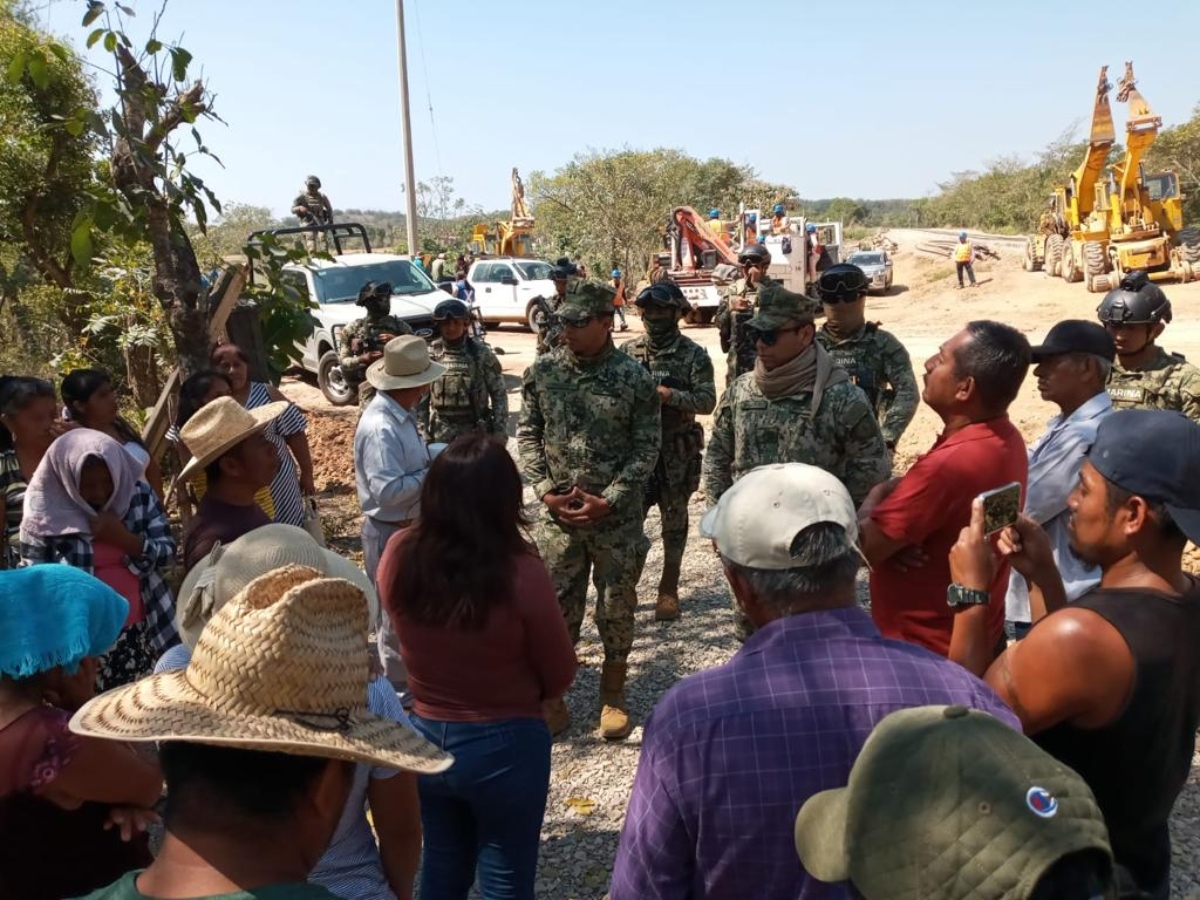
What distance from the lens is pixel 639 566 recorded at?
163 inches

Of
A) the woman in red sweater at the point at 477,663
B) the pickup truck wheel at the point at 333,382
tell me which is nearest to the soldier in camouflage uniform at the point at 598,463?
the woman in red sweater at the point at 477,663

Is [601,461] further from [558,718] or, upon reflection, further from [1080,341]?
[1080,341]

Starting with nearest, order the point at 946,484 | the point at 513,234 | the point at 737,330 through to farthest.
→ the point at 946,484, the point at 737,330, the point at 513,234

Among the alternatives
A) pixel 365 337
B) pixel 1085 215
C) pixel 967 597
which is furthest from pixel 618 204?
pixel 967 597

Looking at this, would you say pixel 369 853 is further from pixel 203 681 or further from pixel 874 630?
pixel 874 630

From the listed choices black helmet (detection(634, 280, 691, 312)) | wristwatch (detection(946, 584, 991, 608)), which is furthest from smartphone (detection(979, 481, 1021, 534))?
black helmet (detection(634, 280, 691, 312))

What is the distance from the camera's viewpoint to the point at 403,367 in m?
4.07

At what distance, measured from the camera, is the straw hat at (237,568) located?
191 centimetres

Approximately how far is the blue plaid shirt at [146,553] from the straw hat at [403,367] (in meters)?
1.07

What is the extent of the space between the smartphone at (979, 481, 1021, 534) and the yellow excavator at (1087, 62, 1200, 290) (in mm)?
20155

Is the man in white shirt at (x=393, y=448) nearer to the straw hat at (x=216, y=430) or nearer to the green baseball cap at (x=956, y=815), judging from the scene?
the straw hat at (x=216, y=430)

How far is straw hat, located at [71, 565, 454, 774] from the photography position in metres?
1.25

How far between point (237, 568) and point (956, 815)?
60.0 inches

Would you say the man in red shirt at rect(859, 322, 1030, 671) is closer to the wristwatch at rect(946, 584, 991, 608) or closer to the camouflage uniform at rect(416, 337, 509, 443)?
the wristwatch at rect(946, 584, 991, 608)
